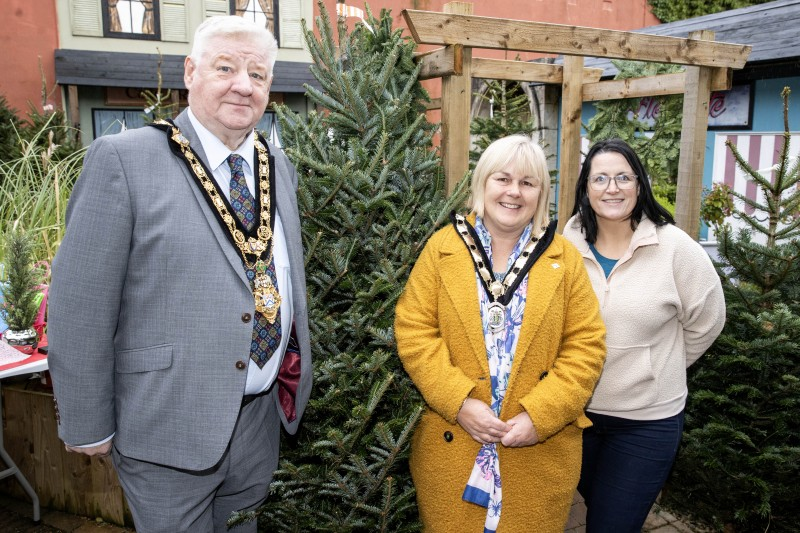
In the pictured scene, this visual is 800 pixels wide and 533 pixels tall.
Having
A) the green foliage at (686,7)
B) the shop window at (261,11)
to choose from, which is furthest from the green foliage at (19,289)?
the green foliage at (686,7)

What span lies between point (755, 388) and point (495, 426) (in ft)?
6.42

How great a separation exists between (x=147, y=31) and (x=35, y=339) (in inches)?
442

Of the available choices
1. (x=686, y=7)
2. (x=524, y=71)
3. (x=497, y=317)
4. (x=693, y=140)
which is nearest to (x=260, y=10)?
(x=524, y=71)

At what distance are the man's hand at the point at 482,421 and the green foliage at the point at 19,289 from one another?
2.51m

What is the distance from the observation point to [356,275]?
2.60m

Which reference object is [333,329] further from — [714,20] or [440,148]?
[714,20]

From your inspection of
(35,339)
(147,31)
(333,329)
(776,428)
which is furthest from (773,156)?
(147,31)

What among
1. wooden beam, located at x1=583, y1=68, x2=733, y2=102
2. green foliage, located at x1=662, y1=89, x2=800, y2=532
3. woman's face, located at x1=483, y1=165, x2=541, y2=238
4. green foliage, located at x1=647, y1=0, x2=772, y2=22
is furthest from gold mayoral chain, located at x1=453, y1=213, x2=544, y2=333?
green foliage, located at x1=647, y1=0, x2=772, y2=22

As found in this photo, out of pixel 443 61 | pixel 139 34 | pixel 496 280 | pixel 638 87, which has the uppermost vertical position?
pixel 139 34

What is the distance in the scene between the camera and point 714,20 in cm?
969

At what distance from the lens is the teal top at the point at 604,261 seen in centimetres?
270

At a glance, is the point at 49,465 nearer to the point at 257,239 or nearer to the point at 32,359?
the point at 32,359

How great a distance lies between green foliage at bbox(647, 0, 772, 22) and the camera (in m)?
16.9

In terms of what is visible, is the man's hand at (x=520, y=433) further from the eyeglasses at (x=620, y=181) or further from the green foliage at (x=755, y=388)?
the green foliage at (x=755, y=388)
